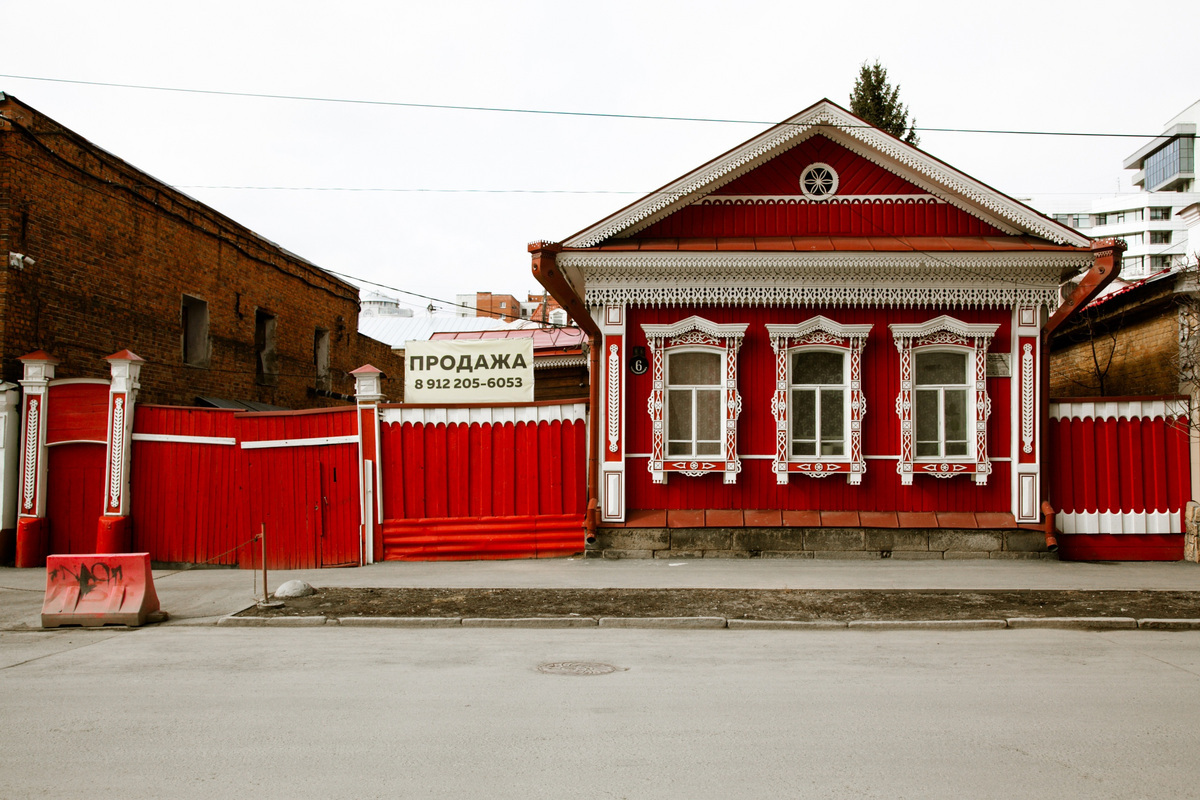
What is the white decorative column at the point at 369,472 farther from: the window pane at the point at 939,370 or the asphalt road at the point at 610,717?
the window pane at the point at 939,370

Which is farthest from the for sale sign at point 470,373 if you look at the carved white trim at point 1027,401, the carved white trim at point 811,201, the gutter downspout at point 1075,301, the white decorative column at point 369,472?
the gutter downspout at point 1075,301

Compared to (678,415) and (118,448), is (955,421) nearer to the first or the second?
(678,415)

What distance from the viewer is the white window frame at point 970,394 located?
13.2m

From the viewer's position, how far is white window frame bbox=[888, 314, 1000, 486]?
43.2 ft

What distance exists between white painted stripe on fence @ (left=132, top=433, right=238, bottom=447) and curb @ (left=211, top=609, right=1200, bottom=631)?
4.85m

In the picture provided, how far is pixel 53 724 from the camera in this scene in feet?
18.8

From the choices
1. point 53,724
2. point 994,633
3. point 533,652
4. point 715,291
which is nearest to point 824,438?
point 715,291

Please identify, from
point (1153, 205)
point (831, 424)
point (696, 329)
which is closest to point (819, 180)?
point (696, 329)

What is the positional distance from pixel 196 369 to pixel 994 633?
15.0 meters

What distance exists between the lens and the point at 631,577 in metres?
11.5

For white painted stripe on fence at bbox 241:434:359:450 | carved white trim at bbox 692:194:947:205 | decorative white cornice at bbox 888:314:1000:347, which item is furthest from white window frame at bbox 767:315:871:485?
white painted stripe on fence at bbox 241:434:359:450

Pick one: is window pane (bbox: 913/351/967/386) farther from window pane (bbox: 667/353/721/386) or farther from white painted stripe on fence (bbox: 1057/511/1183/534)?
window pane (bbox: 667/353/721/386)

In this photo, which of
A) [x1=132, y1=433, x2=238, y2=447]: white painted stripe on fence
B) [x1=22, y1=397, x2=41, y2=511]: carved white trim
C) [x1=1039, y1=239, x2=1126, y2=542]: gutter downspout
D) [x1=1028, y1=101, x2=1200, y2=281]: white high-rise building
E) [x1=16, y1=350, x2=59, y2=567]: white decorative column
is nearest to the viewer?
[x1=1039, y1=239, x2=1126, y2=542]: gutter downspout

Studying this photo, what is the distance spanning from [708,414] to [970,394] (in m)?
3.85
